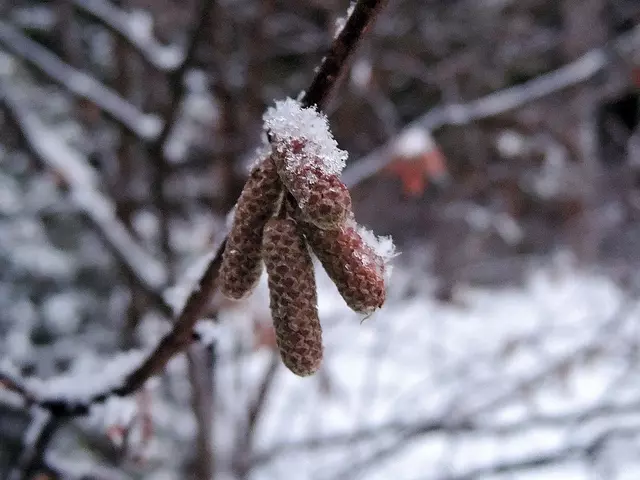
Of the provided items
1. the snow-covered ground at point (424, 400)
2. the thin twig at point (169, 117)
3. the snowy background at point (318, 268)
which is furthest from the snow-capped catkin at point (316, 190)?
the thin twig at point (169, 117)

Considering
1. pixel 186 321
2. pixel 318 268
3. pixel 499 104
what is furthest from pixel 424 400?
pixel 186 321

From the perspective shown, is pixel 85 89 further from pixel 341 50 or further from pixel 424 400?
pixel 424 400

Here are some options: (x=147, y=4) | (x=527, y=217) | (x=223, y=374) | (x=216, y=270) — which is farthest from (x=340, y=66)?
(x=527, y=217)

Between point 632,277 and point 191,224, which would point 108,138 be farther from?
point 632,277

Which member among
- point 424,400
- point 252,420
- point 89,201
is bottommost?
point 252,420

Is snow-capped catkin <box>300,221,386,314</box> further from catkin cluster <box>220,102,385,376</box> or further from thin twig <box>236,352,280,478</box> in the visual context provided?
Result: thin twig <box>236,352,280,478</box>

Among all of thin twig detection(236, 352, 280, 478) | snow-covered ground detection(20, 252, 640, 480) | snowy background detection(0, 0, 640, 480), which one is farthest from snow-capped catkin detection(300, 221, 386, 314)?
thin twig detection(236, 352, 280, 478)

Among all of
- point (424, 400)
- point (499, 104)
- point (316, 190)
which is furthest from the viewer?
point (424, 400)

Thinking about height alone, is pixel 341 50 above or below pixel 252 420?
below
